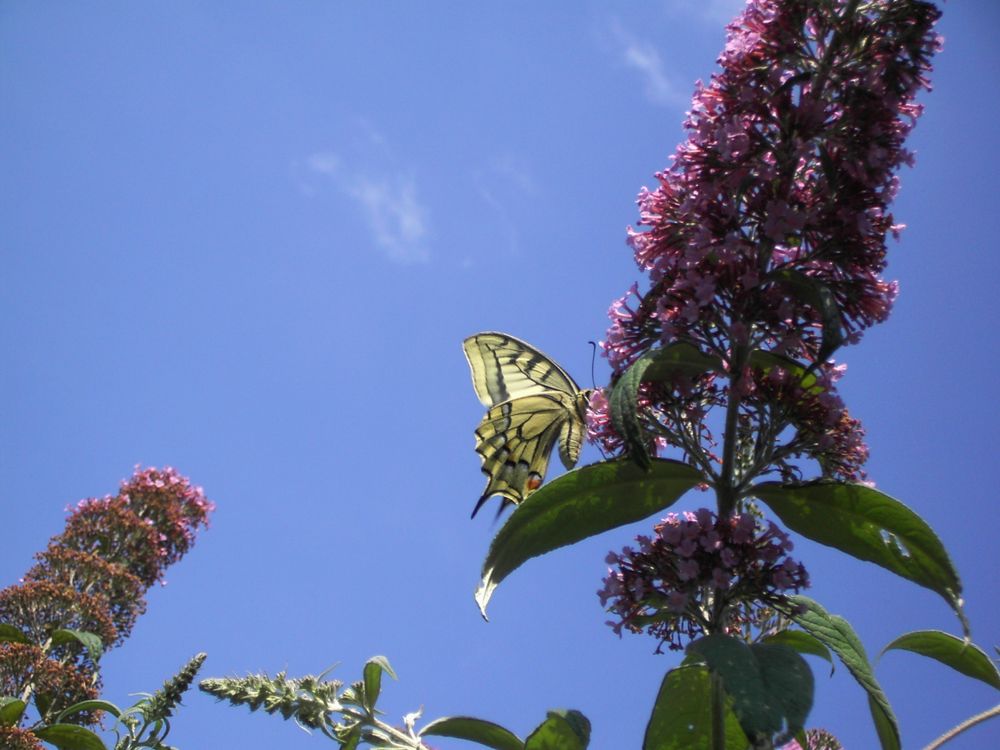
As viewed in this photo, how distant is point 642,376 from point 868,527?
728 mm

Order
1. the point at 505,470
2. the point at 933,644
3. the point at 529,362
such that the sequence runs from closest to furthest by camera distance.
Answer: the point at 933,644 → the point at 505,470 → the point at 529,362

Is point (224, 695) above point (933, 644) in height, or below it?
below

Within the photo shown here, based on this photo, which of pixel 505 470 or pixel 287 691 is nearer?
pixel 287 691

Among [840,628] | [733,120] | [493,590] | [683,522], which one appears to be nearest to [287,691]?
[493,590]

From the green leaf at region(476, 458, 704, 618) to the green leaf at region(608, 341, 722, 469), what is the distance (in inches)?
6.1

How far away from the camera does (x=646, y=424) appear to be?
8.12ft

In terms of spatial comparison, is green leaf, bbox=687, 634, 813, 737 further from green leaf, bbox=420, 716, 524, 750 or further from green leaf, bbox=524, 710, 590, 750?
green leaf, bbox=420, 716, 524, 750

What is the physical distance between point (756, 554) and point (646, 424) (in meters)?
0.49

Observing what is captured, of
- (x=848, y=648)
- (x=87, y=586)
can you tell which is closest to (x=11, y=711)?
(x=87, y=586)

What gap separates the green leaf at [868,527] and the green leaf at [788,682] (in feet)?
1.54

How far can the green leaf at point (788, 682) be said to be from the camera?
169 centimetres

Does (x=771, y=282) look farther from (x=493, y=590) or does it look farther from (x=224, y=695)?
(x=224, y=695)

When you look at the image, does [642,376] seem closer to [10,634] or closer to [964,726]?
[964,726]

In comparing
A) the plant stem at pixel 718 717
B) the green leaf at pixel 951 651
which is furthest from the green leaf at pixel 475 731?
the green leaf at pixel 951 651
